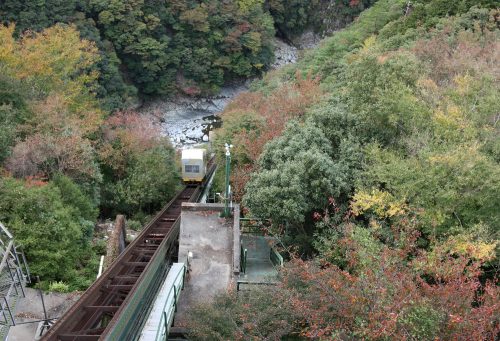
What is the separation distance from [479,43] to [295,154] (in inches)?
530

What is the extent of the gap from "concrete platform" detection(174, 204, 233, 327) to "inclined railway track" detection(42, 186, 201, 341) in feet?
2.49

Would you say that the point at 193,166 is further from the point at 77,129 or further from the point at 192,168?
the point at 77,129

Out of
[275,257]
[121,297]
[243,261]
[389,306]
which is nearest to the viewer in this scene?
[389,306]

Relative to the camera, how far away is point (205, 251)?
530 inches

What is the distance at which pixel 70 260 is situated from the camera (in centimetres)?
1495

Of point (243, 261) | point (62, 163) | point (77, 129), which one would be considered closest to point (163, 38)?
point (77, 129)

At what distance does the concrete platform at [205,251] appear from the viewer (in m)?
11.9

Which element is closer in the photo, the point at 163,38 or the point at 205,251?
the point at 205,251

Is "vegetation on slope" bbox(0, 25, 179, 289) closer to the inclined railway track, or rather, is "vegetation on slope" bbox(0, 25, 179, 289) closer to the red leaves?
the inclined railway track

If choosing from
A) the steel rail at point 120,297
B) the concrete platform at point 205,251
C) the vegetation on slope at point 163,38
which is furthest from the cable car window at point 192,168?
the vegetation on slope at point 163,38

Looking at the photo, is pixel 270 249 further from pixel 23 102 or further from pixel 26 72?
pixel 26 72

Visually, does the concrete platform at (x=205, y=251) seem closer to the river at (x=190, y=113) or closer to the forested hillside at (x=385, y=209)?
the forested hillside at (x=385, y=209)

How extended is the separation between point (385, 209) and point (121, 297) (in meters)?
7.08

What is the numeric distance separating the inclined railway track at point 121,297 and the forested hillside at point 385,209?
155 cm
